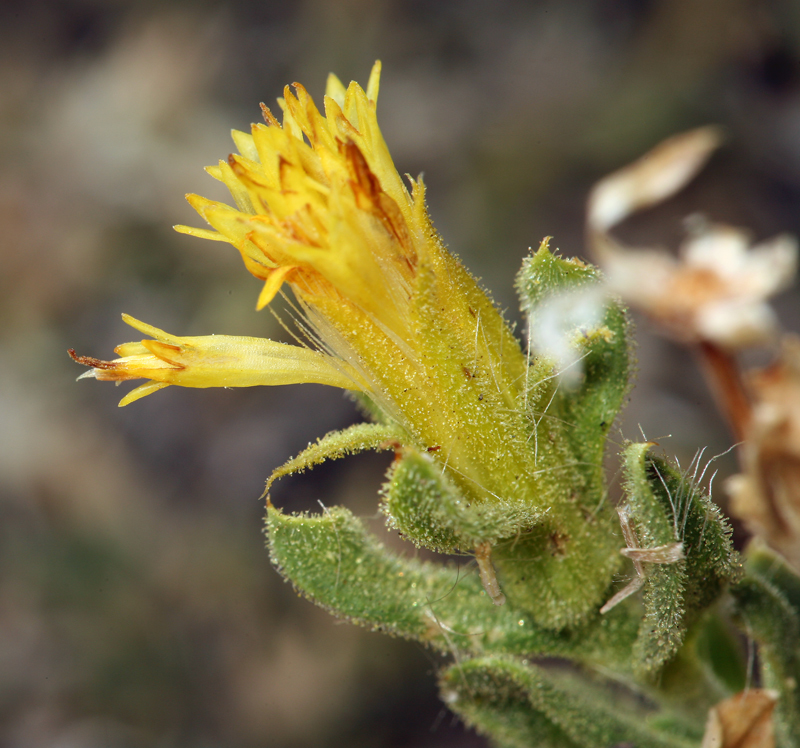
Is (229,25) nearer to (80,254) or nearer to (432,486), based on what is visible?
(80,254)

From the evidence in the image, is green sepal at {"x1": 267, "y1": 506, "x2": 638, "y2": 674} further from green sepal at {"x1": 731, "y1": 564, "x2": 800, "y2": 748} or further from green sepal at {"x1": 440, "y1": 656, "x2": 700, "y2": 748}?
green sepal at {"x1": 731, "y1": 564, "x2": 800, "y2": 748}

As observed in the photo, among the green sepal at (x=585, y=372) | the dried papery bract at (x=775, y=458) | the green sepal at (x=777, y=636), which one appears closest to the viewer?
the dried papery bract at (x=775, y=458)

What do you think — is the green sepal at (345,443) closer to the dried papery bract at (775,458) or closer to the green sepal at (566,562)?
the green sepal at (566,562)

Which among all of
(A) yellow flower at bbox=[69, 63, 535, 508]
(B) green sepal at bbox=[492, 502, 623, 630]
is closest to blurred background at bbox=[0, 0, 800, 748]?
(B) green sepal at bbox=[492, 502, 623, 630]

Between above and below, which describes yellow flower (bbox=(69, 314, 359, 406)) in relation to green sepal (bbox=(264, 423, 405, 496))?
above

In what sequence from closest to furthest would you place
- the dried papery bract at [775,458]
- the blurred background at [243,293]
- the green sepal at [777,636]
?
1. the dried papery bract at [775,458]
2. the green sepal at [777,636]
3. the blurred background at [243,293]

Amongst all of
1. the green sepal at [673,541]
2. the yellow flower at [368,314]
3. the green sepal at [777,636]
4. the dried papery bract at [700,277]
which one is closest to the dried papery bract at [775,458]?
the dried papery bract at [700,277]

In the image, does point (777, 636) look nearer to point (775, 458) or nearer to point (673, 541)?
point (673, 541)
